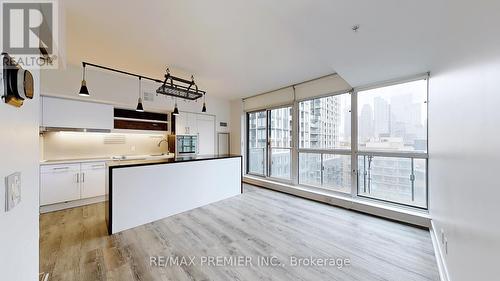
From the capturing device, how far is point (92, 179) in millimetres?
4172

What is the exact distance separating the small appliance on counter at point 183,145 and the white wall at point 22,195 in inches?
171

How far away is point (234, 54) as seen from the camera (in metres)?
3.36

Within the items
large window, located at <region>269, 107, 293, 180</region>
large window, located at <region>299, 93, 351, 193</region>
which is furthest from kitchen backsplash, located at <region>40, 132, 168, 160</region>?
large window, located at <region>299, 93, 351, 193</region>

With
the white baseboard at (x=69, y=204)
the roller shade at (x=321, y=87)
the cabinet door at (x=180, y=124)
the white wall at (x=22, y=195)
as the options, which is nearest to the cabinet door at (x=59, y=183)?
the white baseboard at (x=69, y=204)

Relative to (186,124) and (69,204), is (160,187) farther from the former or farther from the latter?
(186,124)

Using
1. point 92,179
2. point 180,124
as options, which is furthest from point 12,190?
point 180,124

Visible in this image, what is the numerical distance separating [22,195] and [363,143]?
449cm

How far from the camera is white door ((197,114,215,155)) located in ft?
20.2

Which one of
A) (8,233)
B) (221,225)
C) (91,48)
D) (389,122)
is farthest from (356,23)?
(91,48)

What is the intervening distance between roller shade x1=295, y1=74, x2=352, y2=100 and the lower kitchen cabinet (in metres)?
4.91

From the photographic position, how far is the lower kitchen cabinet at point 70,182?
3.64 metres

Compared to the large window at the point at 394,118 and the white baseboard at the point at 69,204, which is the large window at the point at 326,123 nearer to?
the large window at the point at 394,118

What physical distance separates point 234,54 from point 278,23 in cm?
112

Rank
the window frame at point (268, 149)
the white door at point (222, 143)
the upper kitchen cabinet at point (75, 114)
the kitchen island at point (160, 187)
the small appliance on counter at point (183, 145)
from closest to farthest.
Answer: the kitchen island at point (160, 187) < the upper kitchen cabinet at point (75, 114) < the window frame at point (268, 149) < the small appliance on counter at point (183, 145) < the white door at point (222, 143)
